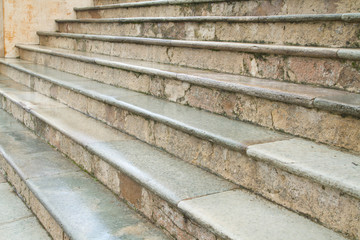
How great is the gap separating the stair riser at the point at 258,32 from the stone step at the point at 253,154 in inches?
30.0

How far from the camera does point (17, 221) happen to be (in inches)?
87.9

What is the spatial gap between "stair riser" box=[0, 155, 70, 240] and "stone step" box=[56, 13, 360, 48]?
1843 millimetres

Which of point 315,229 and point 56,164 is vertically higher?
point 315,229

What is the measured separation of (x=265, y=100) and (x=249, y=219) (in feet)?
2.56

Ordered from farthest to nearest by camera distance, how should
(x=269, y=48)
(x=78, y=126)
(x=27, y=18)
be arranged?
1. (x=27, y=18)
2. (x=78, y=126)
3. (x=269, y=48)

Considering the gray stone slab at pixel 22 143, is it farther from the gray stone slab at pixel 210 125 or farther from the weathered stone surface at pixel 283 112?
the gray stone slab at pixel 210 125

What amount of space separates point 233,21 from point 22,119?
7.21ft

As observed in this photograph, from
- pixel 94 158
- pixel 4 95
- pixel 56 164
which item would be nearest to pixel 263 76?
pixel 94 158

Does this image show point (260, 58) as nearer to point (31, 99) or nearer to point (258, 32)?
point (258, 32)

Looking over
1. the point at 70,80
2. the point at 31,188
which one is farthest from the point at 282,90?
the point at 70,80

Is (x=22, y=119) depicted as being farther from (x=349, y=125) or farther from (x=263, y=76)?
(x=349, y=125)

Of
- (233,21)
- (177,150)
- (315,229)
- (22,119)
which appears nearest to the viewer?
(315,229)

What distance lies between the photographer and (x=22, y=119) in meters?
3.62

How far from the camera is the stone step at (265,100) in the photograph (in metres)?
1.71
